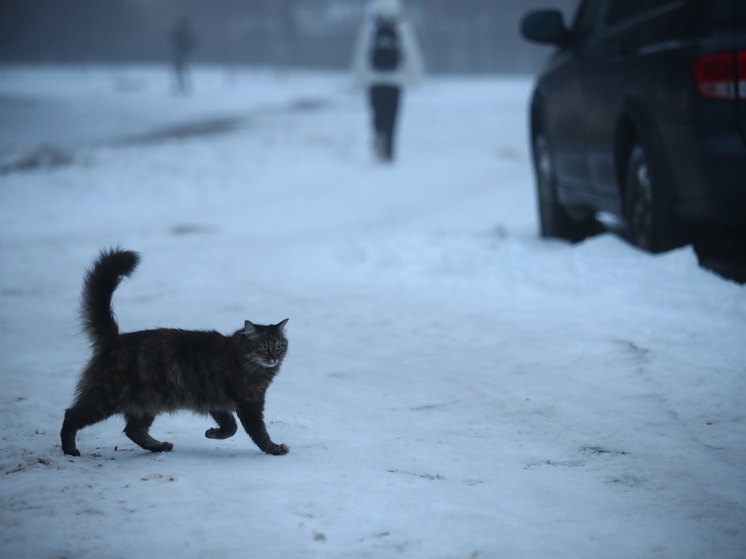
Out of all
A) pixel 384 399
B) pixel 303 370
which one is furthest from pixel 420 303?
pixel 384 399

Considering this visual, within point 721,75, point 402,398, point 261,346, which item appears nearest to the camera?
point 261,346

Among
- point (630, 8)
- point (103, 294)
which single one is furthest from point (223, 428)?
point (630, 8)

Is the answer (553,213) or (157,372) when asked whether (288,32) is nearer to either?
(553,213)

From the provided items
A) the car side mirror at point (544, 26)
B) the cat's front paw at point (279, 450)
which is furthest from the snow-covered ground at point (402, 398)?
the car side mirror at point (544, 26)

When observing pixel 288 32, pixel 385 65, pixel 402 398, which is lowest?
pixel 402 398

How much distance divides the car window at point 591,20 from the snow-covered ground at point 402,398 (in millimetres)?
1553

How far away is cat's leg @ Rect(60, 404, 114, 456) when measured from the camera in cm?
297

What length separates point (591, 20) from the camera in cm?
597

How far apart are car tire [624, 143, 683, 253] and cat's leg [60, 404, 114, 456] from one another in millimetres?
3183

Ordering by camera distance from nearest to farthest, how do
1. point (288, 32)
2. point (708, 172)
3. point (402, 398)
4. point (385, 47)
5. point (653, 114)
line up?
point (402, 398), point (708, 172), point (653, 114), point (385, 47), point (288, 32)

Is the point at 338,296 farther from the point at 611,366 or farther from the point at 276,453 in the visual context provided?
the point at 276,453

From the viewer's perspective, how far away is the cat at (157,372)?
3014 mm

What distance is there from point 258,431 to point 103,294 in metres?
0.85

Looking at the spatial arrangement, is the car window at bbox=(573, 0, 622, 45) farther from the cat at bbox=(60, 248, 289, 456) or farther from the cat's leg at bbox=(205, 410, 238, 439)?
the cat's leg at bbox=(205, 410, 238, 439)
